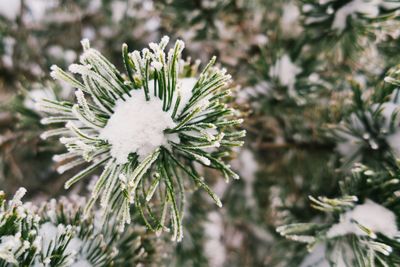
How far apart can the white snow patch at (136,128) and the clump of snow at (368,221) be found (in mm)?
532

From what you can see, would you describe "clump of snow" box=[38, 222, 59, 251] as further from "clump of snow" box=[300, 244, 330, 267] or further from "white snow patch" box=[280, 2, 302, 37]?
"white snow patch" box=[280, 2, 302, 37]

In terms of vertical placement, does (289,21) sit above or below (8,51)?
below

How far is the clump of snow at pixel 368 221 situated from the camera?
1044 millimetres

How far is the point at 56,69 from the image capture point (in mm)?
835

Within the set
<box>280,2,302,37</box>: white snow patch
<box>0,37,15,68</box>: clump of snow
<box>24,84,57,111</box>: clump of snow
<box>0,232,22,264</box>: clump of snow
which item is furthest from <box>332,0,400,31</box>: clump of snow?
<box>0,37,15,68</box>: clump of snow

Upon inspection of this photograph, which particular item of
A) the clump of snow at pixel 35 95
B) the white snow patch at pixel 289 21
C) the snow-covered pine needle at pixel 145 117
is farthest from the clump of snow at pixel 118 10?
the snow-covered pine needle at pixel 145 117

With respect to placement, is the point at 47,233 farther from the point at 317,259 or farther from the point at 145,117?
the point at 317,259

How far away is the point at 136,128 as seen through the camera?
2.93 ft

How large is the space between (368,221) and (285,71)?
65cm

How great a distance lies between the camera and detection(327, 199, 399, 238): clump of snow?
104 cm

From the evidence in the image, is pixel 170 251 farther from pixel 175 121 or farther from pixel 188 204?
pixel 175 121

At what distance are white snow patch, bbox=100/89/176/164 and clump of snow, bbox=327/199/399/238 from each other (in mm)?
532

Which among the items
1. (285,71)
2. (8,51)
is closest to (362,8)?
(285,71)

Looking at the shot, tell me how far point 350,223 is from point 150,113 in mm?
597
